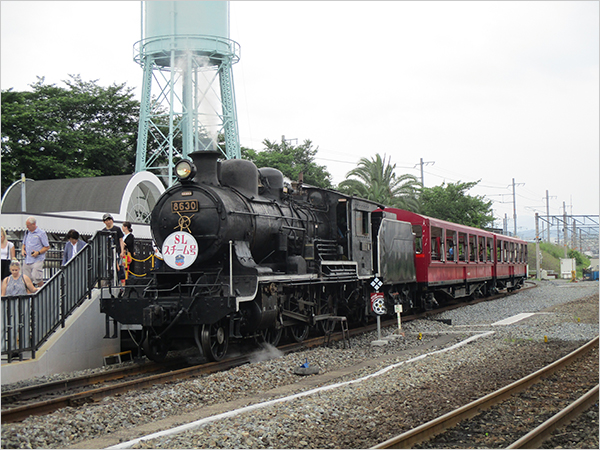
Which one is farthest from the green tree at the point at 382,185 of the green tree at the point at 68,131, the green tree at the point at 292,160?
Result: the green tree at the point at 68,131

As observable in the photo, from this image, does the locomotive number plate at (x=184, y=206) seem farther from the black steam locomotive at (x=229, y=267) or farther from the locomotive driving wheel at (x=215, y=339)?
the locomotive driving wheel at (x=215, y=339)

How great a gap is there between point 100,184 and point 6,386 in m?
16.2

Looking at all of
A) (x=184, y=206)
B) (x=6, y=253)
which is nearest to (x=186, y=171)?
(x=184, y=206)

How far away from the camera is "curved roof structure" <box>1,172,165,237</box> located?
22.6m

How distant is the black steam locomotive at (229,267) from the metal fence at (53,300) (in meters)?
0.55

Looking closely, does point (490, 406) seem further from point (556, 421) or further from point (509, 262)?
point (509, 262)

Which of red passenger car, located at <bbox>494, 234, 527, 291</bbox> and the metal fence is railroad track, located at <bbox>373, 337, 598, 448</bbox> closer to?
the metal fence

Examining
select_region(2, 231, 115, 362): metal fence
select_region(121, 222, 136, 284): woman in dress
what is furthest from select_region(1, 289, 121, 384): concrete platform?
select_region(121, 222, 136, 284): woman in dress

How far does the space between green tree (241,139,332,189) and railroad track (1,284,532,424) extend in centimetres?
3100

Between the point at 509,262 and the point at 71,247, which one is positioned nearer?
the point at 71,247

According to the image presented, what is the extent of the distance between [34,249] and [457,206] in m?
38.6

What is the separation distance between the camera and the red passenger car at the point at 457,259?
19.0 meters

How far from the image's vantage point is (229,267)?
10.1 metres

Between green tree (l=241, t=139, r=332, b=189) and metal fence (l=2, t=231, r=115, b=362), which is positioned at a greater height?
green tree (l=241, t=139, r=332, b=189)
